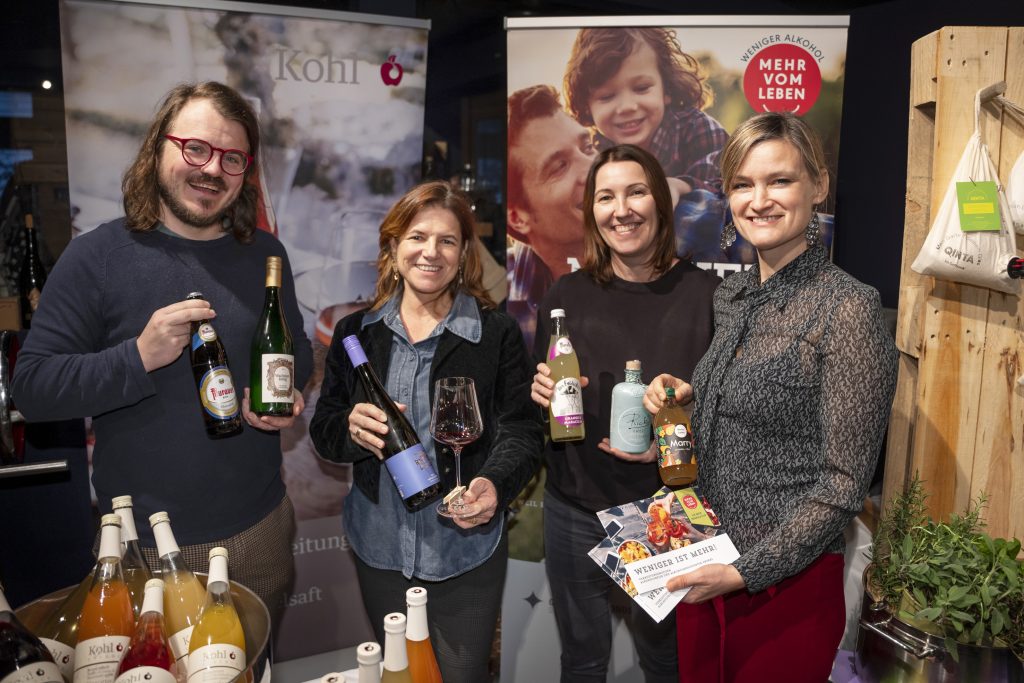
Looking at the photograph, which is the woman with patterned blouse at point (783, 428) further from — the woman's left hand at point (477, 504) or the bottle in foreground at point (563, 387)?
the woman's left hand at point (477, 504)

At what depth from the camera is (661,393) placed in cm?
178

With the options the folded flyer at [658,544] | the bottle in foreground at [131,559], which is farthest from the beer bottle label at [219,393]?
the folded flyer at [658,544]

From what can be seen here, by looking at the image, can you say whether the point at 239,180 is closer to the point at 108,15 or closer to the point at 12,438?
the point at 12,438

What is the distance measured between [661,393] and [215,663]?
114 cm

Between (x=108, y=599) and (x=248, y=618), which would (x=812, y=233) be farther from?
(x=108, y=599)

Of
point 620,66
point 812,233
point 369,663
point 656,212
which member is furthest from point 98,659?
point 620,66

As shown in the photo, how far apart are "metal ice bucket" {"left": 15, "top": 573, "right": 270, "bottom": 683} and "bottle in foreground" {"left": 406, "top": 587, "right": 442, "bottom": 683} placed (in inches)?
8.5

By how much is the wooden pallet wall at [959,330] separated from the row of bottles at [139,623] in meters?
2.04

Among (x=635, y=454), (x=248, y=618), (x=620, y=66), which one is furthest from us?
(x=620, y=66)

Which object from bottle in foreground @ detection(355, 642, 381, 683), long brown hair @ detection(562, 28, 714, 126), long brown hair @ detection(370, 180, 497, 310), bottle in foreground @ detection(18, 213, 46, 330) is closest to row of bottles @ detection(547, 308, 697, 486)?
long brown hair @ detection(370, 180, 497, 310)

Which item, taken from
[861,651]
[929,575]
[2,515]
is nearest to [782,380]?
[929,575]

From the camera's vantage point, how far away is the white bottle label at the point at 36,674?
3.06ft

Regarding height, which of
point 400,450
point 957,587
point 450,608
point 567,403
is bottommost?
point 450,608

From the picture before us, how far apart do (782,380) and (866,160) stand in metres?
2.96
